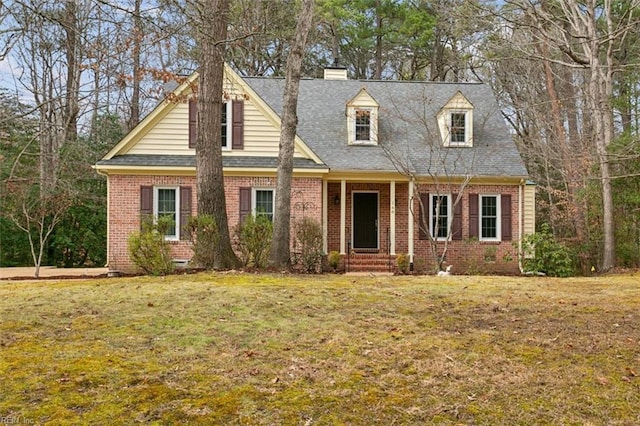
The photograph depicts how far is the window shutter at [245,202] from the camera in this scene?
53.6 feet

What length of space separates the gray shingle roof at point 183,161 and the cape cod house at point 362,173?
4 cm

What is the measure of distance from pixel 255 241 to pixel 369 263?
5231 millimetres

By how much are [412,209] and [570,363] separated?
12.7 metres

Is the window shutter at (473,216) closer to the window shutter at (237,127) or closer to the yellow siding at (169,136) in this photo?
the window shutter at (237,127)

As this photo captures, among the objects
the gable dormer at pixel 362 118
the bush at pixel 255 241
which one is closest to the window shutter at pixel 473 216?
the gable dormer at pixel 362 118

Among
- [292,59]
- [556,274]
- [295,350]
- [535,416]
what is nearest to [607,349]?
[535,416]

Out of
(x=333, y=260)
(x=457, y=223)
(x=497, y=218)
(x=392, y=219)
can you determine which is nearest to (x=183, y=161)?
(x=333, y=260)

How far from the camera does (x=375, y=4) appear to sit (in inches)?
1073

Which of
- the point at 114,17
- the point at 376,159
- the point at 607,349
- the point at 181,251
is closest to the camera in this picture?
the point at 607,349

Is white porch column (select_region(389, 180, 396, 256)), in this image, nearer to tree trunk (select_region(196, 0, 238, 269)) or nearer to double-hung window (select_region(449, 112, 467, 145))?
double-hung window (select_region(449, 112, 467, 145))

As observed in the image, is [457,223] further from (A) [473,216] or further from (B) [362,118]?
(B) [362,118]

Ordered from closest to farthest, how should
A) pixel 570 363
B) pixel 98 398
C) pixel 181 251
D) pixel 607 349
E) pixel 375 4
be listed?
pixel 98 398
pixel 570 363
pixel 607 349
pixel 181 251
pixel 375 4

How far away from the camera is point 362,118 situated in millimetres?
18344

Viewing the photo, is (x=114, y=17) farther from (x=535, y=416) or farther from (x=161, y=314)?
(x=535, y=416)
